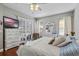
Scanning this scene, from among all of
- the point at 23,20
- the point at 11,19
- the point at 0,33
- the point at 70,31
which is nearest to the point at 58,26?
the point at 70,31

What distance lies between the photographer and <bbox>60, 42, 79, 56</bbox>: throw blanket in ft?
6.17

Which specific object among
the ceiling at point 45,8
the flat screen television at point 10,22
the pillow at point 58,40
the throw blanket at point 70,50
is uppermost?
the ceiling at point 45,8

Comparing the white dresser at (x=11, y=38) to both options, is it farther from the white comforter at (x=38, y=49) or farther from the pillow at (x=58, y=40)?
the pillow at (x=58, y=40)

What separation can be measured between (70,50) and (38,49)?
553mm

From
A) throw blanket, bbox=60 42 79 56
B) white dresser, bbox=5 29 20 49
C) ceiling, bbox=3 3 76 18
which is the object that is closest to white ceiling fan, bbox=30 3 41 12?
ceiling, bbox=3 3 76 18

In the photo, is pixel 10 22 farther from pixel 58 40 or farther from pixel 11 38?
pixel 58 40

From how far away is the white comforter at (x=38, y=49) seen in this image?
6.33ft

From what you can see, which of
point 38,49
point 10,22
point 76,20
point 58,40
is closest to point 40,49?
point 38,49

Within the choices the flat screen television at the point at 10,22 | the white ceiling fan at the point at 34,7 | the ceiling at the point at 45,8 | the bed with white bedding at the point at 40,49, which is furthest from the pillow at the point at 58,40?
the flat screen television at the point at 10,22

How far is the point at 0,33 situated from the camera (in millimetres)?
1941

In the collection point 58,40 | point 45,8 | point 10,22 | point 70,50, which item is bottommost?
point 70,50

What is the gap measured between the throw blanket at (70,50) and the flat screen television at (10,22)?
93cm

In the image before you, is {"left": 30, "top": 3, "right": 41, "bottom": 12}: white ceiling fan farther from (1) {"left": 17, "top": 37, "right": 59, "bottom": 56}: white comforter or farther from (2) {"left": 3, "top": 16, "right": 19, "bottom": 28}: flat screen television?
(1) {"left": 17, "top": 37, "right": 59, "bottom": 56}: white comforter

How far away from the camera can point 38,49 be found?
6.39ft
